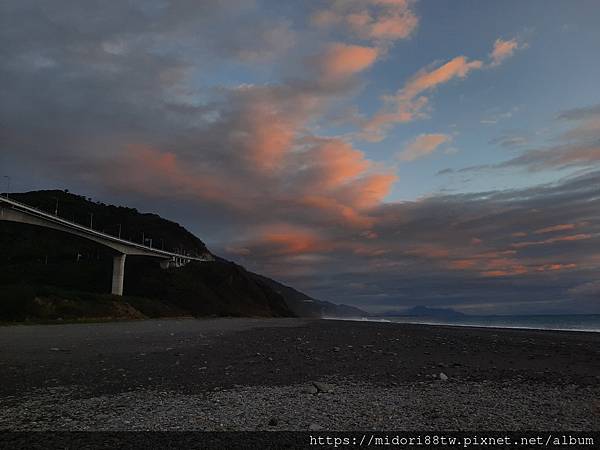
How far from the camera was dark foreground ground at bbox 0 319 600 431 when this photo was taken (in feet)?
24.8

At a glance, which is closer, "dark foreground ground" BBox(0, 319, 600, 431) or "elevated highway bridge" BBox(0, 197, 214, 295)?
"dark foreground ground" BBox(0, 319, 600, 431)

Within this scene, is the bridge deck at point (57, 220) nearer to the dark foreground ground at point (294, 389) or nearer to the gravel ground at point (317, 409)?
the dark foreground ground at point (294, 389)

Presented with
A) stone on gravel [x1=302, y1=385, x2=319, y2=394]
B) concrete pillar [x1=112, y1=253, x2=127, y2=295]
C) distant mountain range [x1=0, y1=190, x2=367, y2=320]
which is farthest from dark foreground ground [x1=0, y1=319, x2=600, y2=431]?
concrete pillar [x1=112, y1=253, x2=127, y2=295]

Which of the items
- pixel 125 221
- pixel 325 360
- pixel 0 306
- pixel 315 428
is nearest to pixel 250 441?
pixel 315 428

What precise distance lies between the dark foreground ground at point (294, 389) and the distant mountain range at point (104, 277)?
143ft

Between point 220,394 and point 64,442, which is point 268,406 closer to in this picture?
point 220,394

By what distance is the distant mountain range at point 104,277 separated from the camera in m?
61.5

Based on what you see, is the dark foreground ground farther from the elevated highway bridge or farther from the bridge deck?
the elevated highway bridge

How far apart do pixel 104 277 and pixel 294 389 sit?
348 ft

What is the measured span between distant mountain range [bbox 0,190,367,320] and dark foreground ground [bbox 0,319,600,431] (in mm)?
43630

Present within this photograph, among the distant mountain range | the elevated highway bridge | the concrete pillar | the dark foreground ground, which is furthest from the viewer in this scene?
the concrete pillar

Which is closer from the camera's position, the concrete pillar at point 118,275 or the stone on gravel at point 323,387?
the stone on gravel at point 323,387

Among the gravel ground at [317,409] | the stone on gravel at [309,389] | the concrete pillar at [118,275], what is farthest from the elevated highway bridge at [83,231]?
the stone on gravel at [309,389]

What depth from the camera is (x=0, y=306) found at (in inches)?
1802
